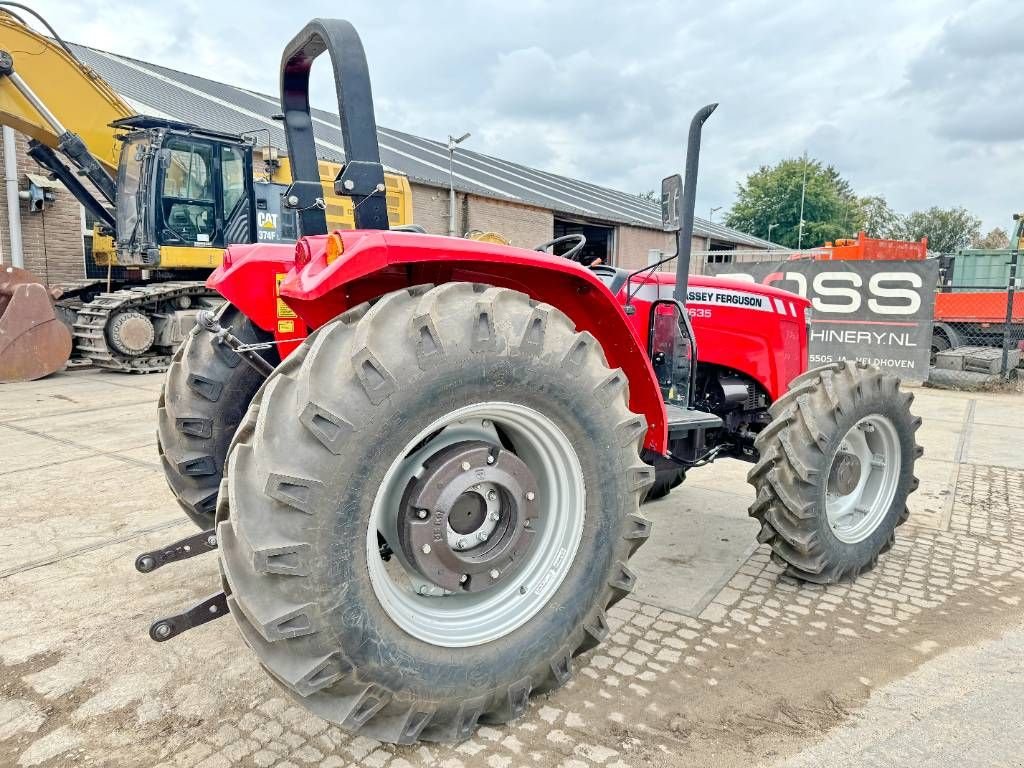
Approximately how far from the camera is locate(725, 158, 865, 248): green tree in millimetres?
50906

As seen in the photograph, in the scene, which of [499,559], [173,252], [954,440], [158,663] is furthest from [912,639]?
[173,252]

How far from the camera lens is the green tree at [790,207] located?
2004 inches

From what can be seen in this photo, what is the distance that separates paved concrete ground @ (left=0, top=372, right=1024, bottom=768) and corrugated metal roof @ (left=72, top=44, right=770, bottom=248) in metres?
8.10

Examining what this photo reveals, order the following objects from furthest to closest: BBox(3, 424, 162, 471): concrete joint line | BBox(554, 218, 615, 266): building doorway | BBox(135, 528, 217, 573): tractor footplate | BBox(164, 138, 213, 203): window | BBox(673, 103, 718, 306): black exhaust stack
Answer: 1. BBox(554, 218, 615, 266): building doorway
2. BBox(164, 138, 213, 203): window
3. BBox(3, 424, 162, 471): concrete joint line
4. BBox(673, 103, 718, 306): black exhaust stack
5. BBox(135, 528, 217, 573): tractor footplate

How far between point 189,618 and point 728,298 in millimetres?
2919

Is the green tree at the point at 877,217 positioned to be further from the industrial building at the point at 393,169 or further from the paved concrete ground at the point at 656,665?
the paved concrete ground at the point at 656,665

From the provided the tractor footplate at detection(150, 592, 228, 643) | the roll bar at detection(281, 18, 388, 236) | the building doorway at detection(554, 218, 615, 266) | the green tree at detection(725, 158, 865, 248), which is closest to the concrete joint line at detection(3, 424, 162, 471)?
the tractor footplate at detection(150, 592, 228, 643)

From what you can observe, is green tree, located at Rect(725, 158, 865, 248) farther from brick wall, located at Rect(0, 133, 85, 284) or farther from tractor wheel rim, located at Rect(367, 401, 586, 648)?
tractor wheel rim, located at Rect(367, 401, 586, 648)

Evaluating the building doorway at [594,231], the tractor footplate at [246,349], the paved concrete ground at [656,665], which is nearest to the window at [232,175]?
the paved concrete ground at [656,665]

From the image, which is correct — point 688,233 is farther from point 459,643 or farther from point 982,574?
point 982,574

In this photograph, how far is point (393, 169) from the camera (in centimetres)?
1877

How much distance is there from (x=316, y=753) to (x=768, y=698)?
1480mm

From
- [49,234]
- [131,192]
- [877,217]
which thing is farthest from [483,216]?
[877,217]

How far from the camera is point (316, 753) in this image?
6.93 ft
